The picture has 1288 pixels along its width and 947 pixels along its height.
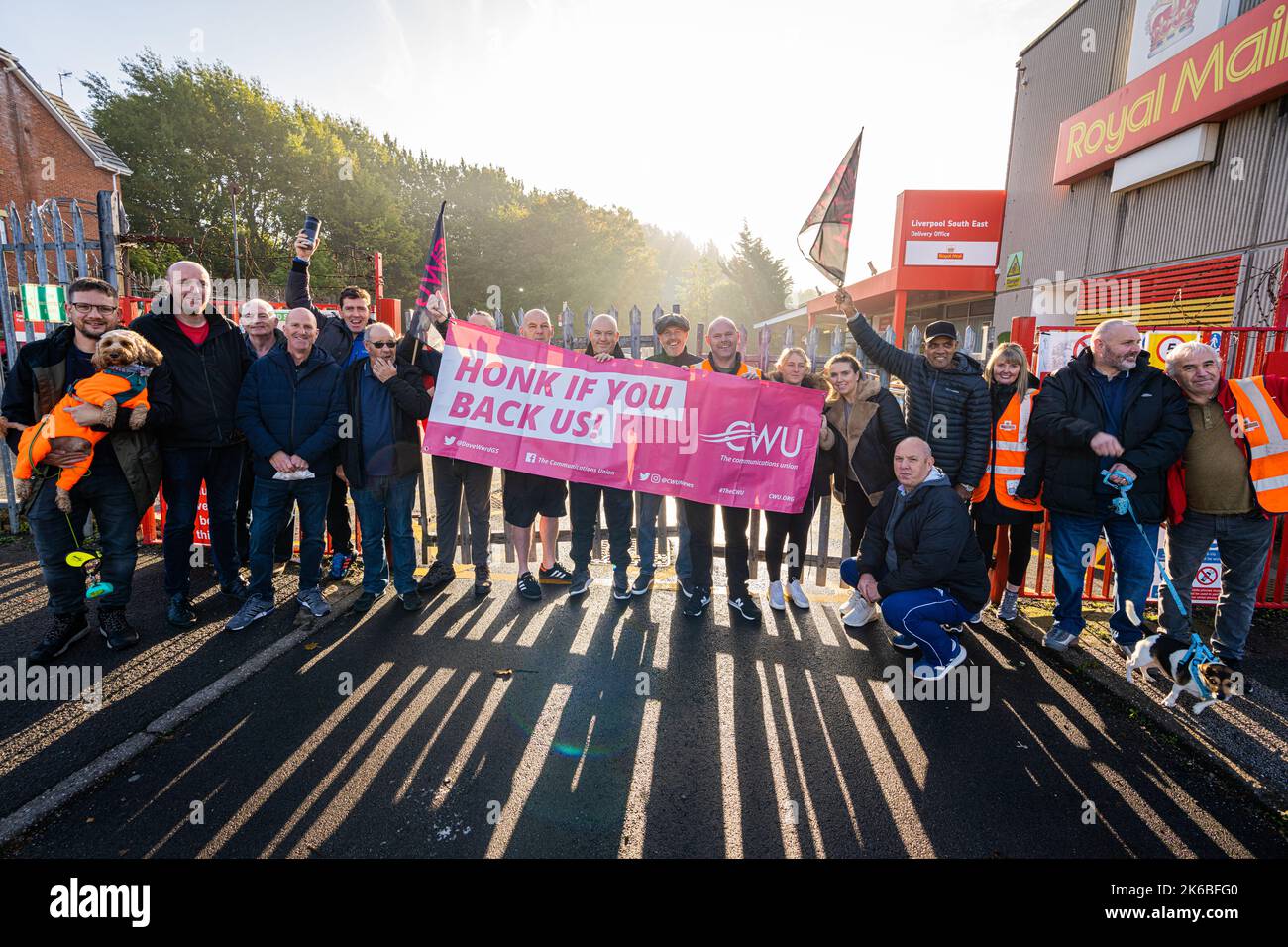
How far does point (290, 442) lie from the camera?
14.4ft

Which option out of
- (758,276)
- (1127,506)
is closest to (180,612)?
(1127,506)

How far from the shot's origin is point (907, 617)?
12.8 ft

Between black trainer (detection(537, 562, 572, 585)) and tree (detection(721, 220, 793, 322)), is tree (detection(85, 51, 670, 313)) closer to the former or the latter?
tree (detection(721, 220, 793, 322))

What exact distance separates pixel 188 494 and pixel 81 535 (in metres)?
0.66

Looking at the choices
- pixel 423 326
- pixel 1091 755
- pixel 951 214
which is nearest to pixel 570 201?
pixel 951 214

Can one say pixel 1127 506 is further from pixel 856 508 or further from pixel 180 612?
pixel 180 612

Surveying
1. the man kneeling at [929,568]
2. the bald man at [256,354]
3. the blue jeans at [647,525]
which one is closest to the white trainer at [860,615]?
the man kneeling at [929,568]

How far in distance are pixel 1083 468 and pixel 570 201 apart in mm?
45573

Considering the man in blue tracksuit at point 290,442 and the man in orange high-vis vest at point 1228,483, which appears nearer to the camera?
the man in orange high-vis vest at point 1228,483

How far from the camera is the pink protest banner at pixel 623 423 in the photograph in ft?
15.6

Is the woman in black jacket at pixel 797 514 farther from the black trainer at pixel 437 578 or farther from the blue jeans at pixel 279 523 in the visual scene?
the blue jeans at pixel 279 523

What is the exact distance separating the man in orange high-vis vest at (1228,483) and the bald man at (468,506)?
16.4 feet

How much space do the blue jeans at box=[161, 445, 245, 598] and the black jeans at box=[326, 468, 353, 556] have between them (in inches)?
31.7
